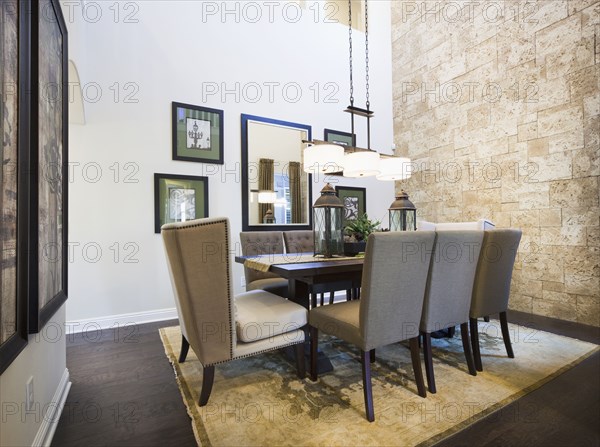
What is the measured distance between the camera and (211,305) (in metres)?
1.62

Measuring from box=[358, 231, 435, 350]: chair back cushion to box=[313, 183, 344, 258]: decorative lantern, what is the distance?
0.82 m

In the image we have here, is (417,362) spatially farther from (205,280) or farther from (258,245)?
(258,245)

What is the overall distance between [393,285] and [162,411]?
144cm

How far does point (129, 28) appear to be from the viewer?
326cm

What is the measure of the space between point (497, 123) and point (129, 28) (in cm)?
443

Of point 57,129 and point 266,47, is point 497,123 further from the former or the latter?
Result: point 57,129

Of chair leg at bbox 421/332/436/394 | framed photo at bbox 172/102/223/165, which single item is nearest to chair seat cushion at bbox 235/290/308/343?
chair leg at bbox 421/332/436/394

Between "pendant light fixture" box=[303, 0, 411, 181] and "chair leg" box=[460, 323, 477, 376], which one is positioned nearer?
"chair leg" box=[460, 323, 477, 376]

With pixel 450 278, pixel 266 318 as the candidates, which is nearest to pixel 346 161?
pixel 450 278

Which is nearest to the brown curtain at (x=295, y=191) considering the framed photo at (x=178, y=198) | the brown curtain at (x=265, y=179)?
the brown curtain at (x=265, y=179)

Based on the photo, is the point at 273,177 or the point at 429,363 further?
the point at 273,177

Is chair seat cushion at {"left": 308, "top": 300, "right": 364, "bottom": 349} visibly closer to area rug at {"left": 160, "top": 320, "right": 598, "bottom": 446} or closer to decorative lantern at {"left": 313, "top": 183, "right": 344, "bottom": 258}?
area rug at {"left": 160, "top": 320, "right": 598, "bottom": 446}

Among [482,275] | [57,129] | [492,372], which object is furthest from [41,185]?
[492,372]

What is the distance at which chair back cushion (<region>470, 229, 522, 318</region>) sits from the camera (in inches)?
81.5
